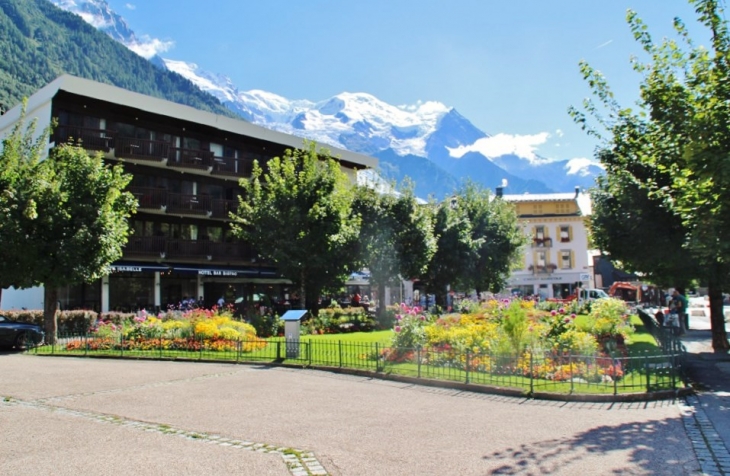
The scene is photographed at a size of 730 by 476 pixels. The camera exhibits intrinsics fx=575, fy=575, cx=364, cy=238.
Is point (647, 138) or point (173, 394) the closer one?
point (173, 394)

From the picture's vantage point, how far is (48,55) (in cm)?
15012

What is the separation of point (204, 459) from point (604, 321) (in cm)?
1497

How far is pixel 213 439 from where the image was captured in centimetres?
764

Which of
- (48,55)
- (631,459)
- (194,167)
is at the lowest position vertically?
(631,459)

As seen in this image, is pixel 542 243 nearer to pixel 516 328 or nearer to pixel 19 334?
pixel 516 328

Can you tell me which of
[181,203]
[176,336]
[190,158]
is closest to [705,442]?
[176,336]

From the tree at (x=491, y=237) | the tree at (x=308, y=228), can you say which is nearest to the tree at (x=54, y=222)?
the tree at (x=308, y=228)

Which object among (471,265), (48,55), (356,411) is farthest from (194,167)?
(48,55)

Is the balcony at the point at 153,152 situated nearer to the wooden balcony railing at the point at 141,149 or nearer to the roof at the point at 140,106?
the wooden balcony railing at the point at 141,149

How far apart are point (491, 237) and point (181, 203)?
2155 cm

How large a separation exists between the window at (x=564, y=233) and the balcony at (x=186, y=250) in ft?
129

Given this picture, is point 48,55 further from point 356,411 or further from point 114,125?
point 356,411

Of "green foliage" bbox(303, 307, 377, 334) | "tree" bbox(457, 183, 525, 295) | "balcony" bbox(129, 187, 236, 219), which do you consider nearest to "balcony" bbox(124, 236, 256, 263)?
"balcony" bbox(129, 187, 236, 219)

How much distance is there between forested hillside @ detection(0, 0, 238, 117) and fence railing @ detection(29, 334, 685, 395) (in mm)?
120424
